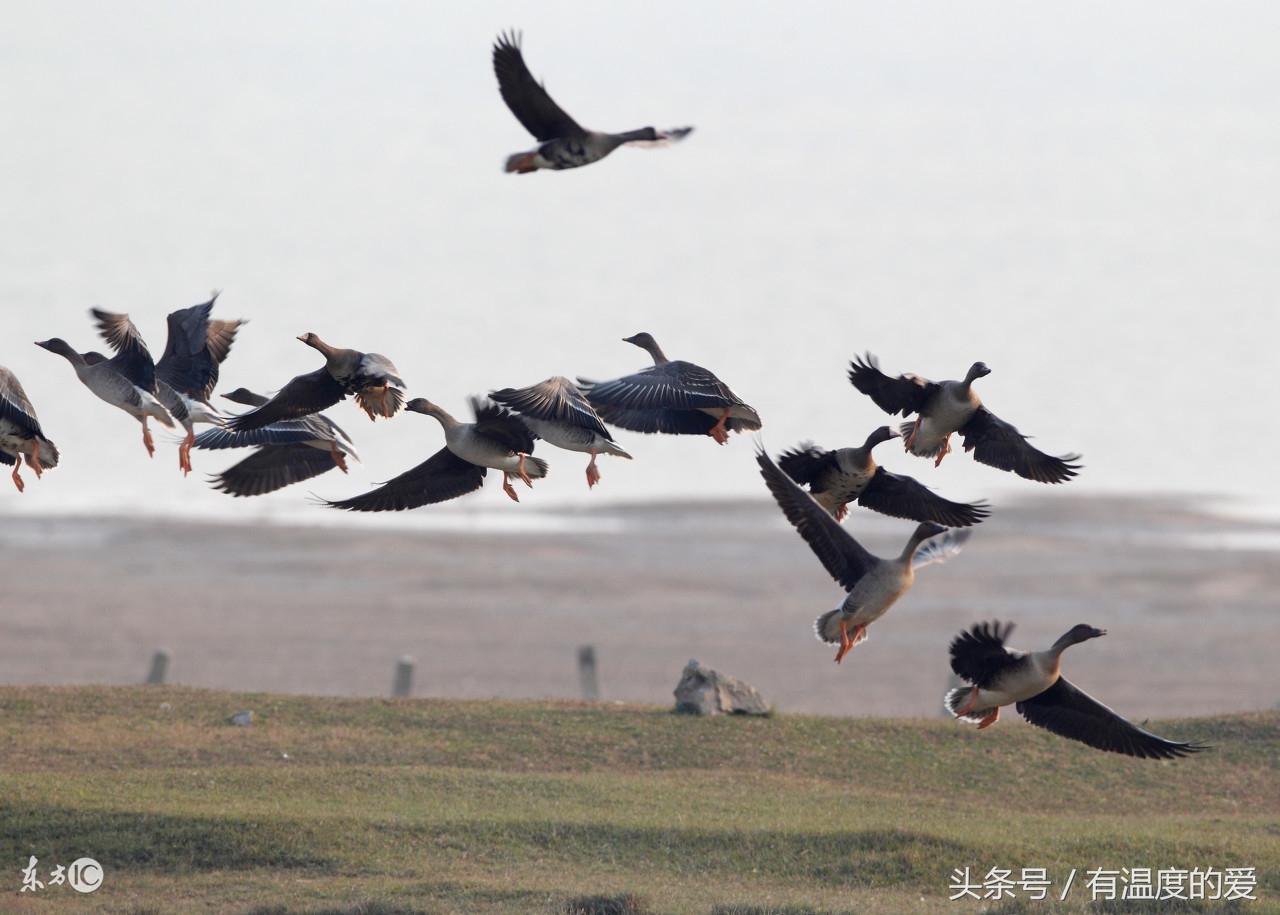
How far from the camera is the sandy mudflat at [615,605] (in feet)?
112

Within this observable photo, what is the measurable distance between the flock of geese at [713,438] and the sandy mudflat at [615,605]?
16996 millimetres

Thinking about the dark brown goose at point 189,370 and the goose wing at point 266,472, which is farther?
the goose wing at point 266,472

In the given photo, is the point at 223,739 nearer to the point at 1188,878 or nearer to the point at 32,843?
the point at 32,843

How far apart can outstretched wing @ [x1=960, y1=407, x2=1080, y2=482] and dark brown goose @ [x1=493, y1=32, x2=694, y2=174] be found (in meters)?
3.09

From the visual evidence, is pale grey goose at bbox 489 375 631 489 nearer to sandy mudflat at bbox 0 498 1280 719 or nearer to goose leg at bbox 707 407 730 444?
goose leg at bbox 707 407 730 444

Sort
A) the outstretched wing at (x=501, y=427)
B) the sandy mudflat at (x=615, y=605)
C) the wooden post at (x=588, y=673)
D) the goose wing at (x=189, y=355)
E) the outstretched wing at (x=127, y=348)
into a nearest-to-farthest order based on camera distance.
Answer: the outstretched wing at (x=501, y=427) < the outstretched wing at (x=127, y=348) < the goose wing at (x=189, y=355) < the wooden post at (x=588, y=673) < the sandy mudflat at (x=615, y=605)

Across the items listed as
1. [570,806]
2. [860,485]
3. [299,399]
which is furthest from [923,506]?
[570,806]

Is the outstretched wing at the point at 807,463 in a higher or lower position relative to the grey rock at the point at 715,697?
higher

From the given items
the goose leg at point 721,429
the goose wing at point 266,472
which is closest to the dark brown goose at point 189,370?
the goose wing at point 266,472

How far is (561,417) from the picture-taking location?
1351cm

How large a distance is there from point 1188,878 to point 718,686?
7.40 meters

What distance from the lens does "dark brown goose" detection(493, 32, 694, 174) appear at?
13.3 metres

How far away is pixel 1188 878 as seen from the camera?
55.3 feet

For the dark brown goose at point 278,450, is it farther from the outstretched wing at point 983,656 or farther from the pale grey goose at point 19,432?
the outstretched wing at point 983,656
